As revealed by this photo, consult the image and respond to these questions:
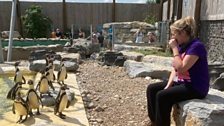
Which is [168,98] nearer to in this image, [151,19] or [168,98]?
[168,98]

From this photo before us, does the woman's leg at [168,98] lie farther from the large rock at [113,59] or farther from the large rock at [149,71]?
the large rock at [113,59]

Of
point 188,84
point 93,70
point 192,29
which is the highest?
point 192,29

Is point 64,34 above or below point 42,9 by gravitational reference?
below

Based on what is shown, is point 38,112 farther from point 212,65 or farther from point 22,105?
point 212,65

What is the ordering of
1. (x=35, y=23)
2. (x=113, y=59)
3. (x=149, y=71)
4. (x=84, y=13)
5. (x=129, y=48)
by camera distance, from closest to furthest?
(x=149, y=71), (x=113, y=59), (x=129, y=48), (x=35, y=23), (x=84, y=13)

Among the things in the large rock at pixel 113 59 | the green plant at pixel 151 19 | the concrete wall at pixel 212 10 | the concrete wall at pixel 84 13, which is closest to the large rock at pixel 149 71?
the large rock at pixel 113 59

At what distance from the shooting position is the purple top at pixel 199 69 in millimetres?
3363

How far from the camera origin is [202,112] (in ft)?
10.2

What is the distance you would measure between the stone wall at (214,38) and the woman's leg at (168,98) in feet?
16.3

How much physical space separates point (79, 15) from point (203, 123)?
56.3 ft

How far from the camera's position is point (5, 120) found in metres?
4.34

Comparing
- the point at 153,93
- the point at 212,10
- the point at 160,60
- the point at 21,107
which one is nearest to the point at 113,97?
the point at 21,107

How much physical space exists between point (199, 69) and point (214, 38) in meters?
6.16

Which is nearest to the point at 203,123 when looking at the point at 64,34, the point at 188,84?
the point at 188,84
